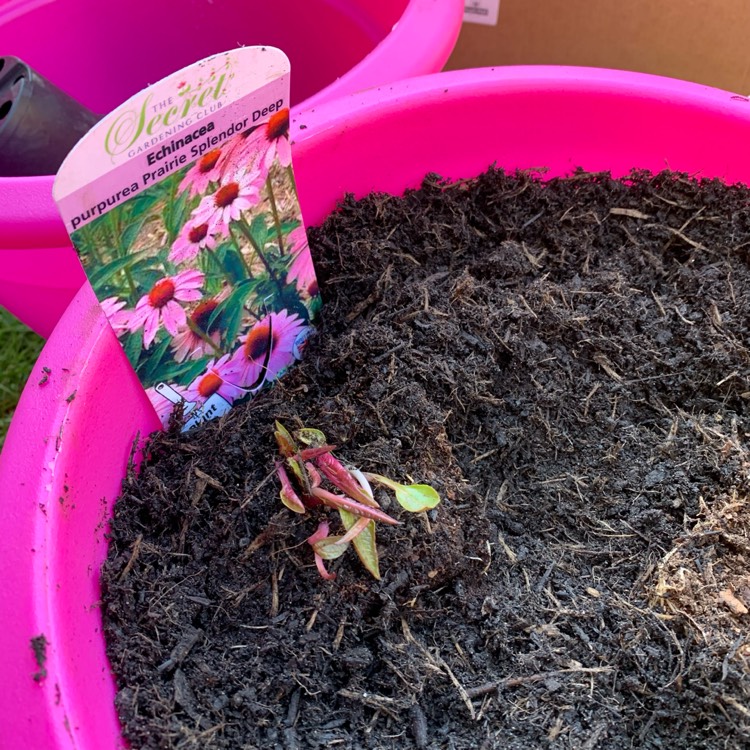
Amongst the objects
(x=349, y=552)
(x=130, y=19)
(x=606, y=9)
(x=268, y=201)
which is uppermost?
(x=130, y=19)

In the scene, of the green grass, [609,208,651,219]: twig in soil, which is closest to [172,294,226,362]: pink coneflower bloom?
[609,208,651,219]: twig in soil

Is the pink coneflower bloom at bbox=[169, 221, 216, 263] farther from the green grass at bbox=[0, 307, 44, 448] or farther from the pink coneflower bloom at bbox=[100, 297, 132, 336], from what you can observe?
the green grass at bbox=[0, 307, 44, 448]

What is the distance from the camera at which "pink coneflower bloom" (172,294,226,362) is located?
887mm

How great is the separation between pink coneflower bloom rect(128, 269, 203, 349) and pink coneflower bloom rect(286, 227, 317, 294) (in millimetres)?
143

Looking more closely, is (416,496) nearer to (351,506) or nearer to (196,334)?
(351,506)

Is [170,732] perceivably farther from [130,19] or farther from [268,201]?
[130,19]

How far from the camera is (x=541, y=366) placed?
1006mm

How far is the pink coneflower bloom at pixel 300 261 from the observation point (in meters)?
0.96

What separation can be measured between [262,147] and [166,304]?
0.21 meters

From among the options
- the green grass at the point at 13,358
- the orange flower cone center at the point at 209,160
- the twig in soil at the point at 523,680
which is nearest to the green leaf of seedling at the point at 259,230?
the orange flower cone center at the point at 209,160

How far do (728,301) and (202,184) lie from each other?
0.75m

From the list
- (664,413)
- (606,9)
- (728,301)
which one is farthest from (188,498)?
(606,9)

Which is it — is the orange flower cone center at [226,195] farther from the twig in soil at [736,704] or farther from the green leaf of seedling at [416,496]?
the twig in soil at [736,704]

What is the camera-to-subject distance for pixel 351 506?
81cm
